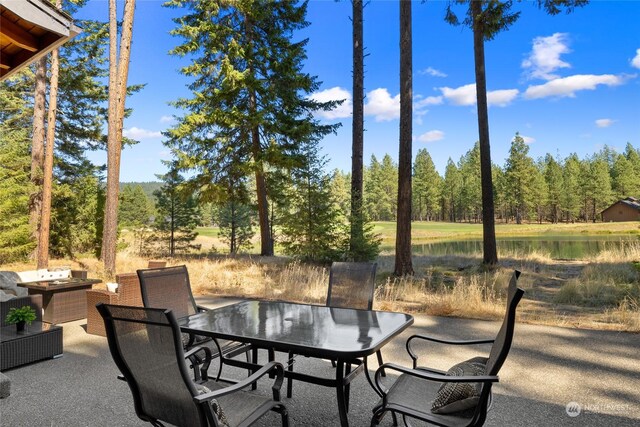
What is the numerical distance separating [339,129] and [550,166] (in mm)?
47548

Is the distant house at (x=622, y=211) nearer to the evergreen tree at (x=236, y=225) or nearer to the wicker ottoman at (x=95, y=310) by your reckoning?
the evergreen tree at (x=236, y=225)

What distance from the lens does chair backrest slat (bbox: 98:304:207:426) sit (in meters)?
1.69

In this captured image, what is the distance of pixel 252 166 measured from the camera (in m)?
13.2

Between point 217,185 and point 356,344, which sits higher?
point 217,185

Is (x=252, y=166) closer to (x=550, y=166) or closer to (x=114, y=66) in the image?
(x=114, y=66)

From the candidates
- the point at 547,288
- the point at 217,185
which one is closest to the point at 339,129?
the point at 217,185

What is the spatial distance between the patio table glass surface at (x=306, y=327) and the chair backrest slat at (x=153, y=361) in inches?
27.8

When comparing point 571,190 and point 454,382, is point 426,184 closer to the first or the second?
point 571,190

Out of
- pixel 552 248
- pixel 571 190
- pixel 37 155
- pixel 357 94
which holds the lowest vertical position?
pixel 552 248

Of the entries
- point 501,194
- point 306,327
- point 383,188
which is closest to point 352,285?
point 306,327

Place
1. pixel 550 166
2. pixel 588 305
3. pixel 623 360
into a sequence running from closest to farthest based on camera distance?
pixel 623 360 → pixel 588 305 → pixel 550 166

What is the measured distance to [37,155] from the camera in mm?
13773

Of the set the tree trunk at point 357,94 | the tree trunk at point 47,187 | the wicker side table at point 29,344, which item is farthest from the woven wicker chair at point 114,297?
the tree trunk at point 47,187

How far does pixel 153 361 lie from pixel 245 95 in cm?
1416
